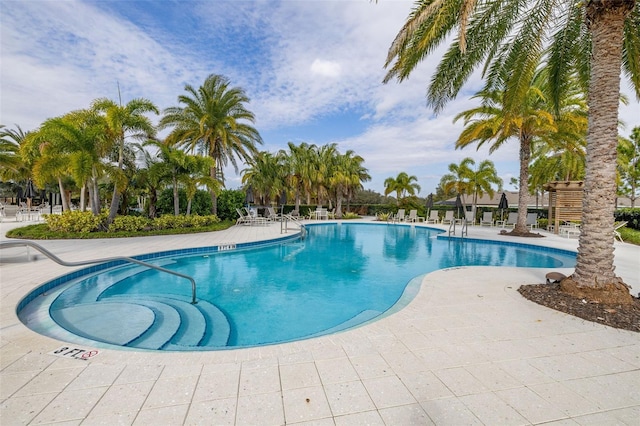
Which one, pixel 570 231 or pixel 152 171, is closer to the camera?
pixel 152 171

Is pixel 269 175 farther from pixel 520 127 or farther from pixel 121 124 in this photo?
pixel 520 127

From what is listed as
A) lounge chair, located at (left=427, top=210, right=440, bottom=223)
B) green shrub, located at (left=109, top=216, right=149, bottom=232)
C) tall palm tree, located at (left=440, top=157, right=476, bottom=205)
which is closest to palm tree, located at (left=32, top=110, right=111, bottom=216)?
green shrub, located at (left=109, top=216, right=149, bottom=232)

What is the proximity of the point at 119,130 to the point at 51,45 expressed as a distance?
310cm

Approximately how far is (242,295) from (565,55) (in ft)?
30.1

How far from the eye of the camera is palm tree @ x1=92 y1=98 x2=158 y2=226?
438 inches

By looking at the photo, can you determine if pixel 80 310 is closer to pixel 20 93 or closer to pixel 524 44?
pixel 524 44

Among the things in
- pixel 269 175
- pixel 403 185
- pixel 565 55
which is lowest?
pixel 403 185

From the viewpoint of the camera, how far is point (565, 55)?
653 centimetres

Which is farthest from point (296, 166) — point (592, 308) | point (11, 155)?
point (592, 308)

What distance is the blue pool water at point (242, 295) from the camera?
170 inches

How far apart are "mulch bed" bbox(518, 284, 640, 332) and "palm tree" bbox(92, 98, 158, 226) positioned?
542 inches

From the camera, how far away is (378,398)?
234cm

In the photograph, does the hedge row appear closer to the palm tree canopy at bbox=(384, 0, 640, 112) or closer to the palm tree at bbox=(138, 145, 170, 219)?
the palm tree at bbox=(138, 145, 170, 219)

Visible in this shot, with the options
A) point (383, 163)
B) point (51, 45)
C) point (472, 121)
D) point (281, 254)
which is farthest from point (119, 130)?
point (383, 163)
